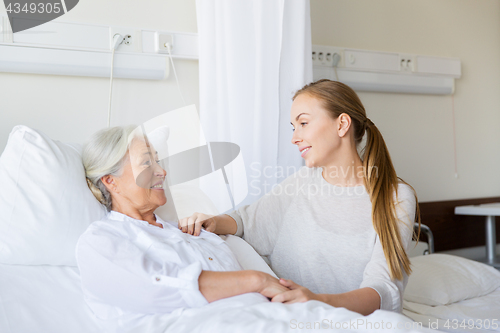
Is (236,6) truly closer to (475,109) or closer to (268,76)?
(268,76)

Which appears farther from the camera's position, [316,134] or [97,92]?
[97,92]

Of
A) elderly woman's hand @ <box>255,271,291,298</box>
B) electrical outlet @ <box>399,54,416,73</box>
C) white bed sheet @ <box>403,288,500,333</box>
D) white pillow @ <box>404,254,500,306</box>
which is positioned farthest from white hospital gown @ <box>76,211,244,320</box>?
electrical outlet @ <box>399,54,416,73</box>

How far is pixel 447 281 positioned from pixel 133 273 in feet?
3.97

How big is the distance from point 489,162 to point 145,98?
2.25 meters

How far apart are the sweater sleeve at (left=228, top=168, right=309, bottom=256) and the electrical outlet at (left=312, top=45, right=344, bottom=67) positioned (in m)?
0.92

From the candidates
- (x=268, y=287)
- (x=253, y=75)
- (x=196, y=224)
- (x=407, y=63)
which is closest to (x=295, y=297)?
(x=268, y=287)

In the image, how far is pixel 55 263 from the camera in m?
1.24

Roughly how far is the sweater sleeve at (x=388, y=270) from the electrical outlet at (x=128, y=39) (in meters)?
1.18

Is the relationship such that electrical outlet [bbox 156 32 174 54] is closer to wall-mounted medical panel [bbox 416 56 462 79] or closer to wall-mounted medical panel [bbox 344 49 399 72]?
wall-mounted medical panel [bbox 344 49 399 72]

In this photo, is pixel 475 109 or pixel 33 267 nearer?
pixel 33 267

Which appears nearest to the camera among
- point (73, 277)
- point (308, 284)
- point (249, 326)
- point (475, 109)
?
point (249, 326)

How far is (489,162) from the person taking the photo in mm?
2861

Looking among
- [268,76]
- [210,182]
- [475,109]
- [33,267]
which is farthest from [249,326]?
[475,109]

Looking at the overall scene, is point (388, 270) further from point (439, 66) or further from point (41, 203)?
point (439, 66)
